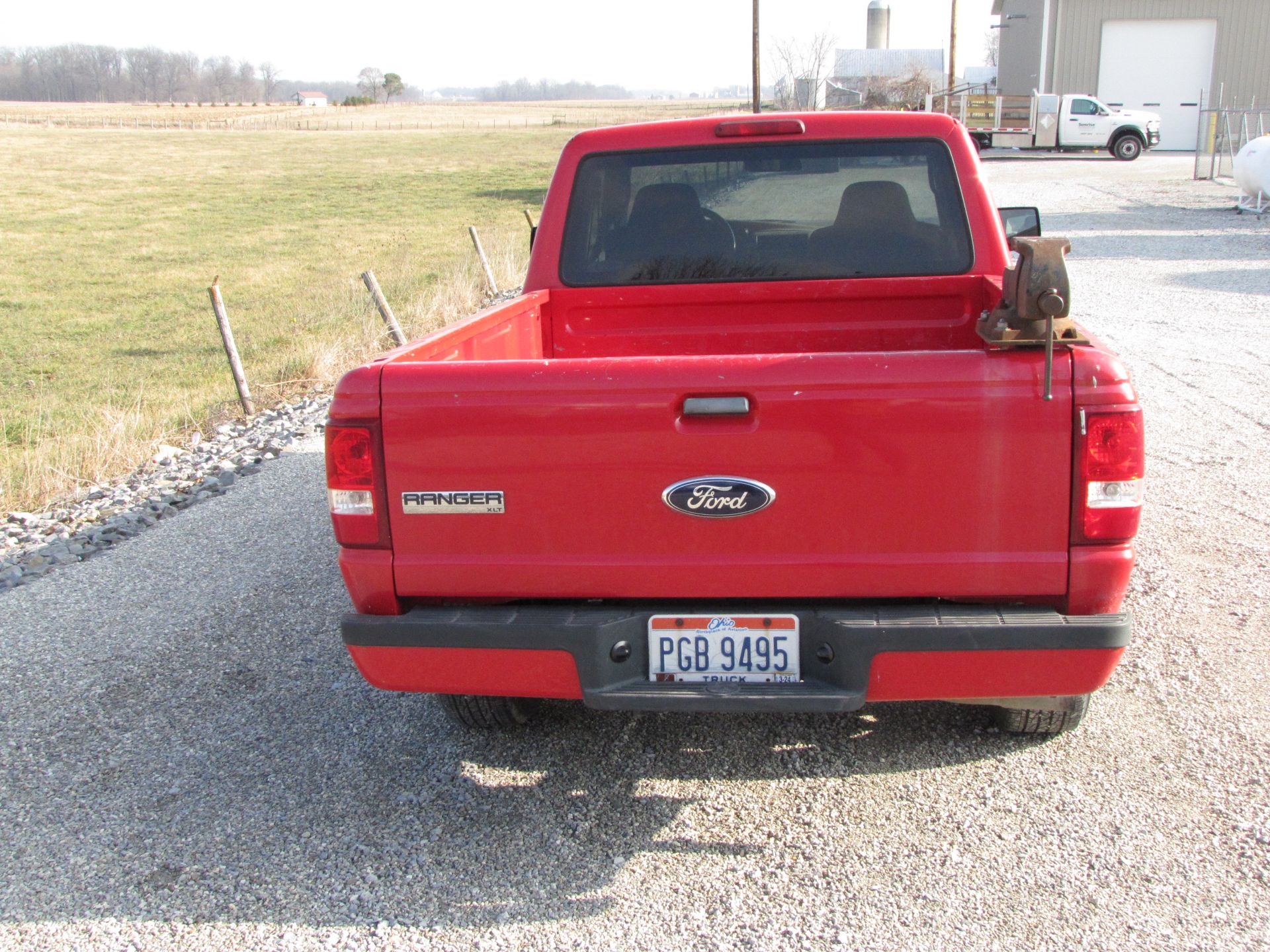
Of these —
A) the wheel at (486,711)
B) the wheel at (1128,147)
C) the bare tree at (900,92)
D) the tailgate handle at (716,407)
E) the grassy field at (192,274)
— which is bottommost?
the grassy field at (192,274)

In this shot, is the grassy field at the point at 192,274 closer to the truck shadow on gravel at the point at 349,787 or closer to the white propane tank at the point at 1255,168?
the truck shadow on gravel at the point at 349,787

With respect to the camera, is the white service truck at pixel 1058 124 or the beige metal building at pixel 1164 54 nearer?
the white service truck at pixel 1058 124

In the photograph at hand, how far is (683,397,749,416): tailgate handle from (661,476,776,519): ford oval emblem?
0.53 feet

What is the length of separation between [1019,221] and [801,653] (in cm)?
250

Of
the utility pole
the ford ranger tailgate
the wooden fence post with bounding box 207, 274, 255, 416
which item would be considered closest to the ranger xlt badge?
the ford ranger tailgate

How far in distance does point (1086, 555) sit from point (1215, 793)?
1.11 metres

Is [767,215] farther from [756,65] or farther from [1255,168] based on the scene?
[756,65]

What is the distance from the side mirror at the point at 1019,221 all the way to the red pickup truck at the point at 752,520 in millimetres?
1695

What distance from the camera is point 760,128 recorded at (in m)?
4.17

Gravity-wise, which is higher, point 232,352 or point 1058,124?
point 1058,124

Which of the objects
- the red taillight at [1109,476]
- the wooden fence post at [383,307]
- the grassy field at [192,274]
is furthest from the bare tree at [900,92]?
the red taillight at [1109,476]

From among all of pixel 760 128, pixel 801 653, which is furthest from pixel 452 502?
pixel 760 128

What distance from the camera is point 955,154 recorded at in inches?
167

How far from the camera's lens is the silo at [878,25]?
105m
